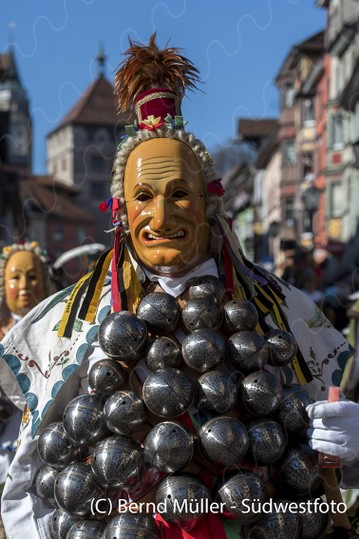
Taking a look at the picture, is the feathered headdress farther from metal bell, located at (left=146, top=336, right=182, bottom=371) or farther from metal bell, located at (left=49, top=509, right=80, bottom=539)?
metal bell, located at (left=49, top=509, right=80, bottom=539)

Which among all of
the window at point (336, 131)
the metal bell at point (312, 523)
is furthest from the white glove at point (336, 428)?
the window at point (336, 131)

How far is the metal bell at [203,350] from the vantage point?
11.8 feet

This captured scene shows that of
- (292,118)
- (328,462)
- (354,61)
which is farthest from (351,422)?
(292,118)

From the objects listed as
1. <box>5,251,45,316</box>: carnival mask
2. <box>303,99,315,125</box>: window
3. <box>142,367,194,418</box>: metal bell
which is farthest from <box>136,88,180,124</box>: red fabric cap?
<box>303,99,315,125</box>: window

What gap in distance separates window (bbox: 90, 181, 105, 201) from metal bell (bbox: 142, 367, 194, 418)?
86.8m

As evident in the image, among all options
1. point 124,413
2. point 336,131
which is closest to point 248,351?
point 124,413

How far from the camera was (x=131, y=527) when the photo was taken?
3383 millimetres

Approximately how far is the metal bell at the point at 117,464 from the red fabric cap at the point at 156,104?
1.42 meters

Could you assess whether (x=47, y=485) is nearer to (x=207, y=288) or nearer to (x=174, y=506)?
(x=174, y=506)

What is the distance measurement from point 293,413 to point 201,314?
522mm

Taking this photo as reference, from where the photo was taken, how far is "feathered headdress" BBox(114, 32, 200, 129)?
4090mm

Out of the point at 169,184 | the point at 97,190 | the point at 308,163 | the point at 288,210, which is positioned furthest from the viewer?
the point at 97,190

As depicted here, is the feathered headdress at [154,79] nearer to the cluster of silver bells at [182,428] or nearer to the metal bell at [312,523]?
the cluster of silver bells at [182,428]

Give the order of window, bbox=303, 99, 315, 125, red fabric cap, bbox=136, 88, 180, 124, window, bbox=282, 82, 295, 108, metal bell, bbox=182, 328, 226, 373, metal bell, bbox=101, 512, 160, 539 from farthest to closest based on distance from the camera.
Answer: window, bbox=282, 82, 295, 108, window, bbox=303, 99, 315, 125, red fabric cap, bbox=136, 88, 180, 124, metal bell, bbox=182, 328, 226, 373, metal bell, bbox=101, 512, 160, 539
